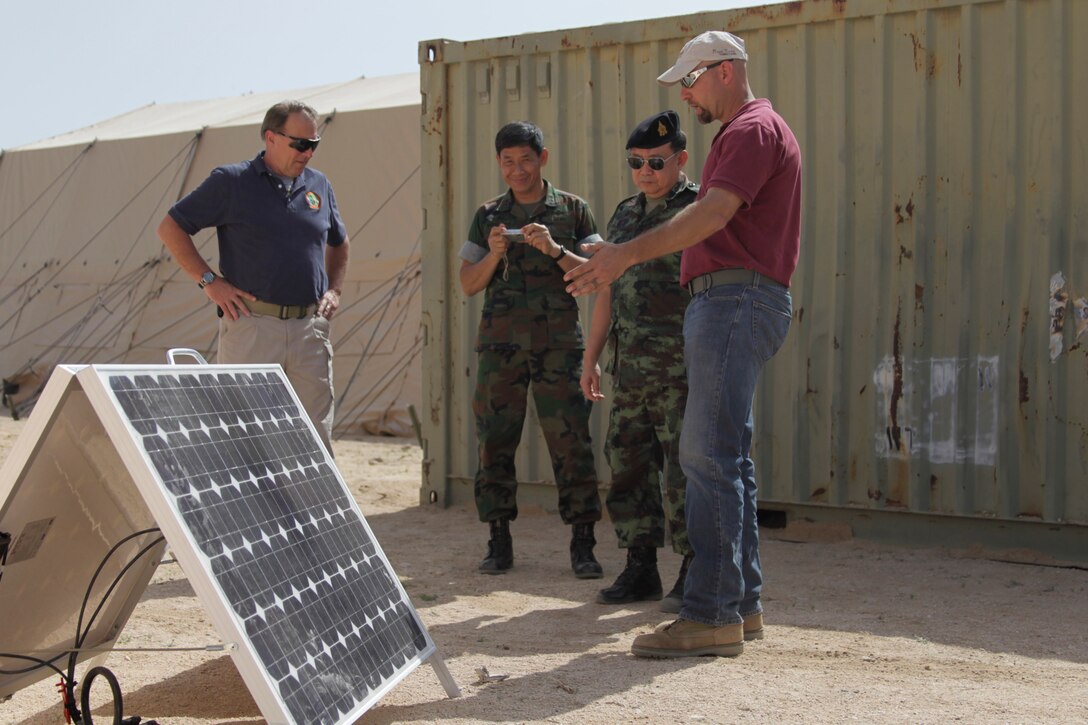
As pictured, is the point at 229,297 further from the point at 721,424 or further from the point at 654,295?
the point at 721,424

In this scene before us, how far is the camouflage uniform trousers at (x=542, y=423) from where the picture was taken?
5008 millimetres

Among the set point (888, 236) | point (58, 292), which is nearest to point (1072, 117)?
point (888, 236)

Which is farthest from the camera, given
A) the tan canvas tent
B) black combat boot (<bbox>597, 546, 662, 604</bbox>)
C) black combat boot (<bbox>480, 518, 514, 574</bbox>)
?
the tan canvas tent

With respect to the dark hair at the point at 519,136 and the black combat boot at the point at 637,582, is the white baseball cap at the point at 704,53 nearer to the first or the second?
the dark hair at the point at 519,136

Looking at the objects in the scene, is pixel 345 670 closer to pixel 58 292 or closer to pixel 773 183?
pixel 773 183

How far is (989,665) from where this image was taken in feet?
12.1

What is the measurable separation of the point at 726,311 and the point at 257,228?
1.96 metres

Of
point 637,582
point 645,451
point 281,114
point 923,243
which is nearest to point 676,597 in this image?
point 637,582

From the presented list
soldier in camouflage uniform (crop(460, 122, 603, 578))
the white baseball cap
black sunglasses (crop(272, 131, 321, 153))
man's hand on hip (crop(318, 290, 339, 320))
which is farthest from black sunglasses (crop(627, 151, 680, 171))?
man's hand on hip (crop(318, 290, 339, 320))

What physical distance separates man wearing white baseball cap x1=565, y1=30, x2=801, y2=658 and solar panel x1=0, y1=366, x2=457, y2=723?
0.85m

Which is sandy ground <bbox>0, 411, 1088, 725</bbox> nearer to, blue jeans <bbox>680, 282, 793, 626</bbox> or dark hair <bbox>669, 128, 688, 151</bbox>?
blue jeans <bbox>680, 282, 793, 626</bbox>

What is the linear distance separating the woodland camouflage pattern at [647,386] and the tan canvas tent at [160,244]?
6703mm

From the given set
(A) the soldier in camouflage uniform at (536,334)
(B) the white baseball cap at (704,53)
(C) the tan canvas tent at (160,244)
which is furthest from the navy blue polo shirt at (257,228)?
(C) the tan canvas tent at (160,244)

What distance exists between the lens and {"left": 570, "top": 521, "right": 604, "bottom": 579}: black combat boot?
199 inches
